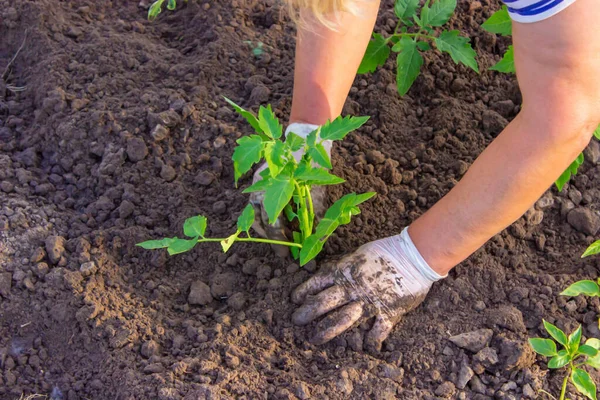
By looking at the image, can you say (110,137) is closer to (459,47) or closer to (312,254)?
(312,254)

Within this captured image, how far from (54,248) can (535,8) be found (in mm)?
1530

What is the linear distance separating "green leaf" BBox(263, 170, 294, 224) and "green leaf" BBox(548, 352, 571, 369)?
808mm

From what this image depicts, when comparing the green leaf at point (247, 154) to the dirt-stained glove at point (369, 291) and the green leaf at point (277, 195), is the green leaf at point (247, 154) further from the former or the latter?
the dirt-stained glove at point (369, 291)

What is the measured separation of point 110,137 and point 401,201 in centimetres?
108

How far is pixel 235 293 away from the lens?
81.0 inches

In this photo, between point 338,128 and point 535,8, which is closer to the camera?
point 535,8

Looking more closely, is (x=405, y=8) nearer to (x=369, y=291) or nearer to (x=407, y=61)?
(x=407, y=61)

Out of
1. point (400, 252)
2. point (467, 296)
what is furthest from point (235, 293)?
point (467, 296)

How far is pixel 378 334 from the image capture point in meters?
1.93

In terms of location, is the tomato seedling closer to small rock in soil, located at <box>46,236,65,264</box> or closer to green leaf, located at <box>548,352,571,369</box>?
small rock in soil, located at <box>46,236,65,264</box>

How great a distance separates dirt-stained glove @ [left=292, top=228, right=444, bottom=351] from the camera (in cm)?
193

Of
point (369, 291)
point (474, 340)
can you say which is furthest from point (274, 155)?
point (474, 340)

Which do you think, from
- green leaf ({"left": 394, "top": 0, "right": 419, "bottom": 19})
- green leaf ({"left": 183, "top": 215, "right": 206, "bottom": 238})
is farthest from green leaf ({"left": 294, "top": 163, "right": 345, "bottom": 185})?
green leaf ({"left": 394, "top": 0, "right": 419, "bottom": 19})

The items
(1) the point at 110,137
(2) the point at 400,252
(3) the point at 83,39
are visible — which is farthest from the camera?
(3) the point at 83,39
